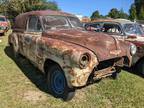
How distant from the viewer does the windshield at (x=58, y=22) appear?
748 centimetres

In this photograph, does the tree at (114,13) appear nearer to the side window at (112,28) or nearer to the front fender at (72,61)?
the side window at (112,28)

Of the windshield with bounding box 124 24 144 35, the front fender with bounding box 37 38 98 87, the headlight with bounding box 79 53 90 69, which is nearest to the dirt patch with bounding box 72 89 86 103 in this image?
the front fender with bounding box 37 38 98 87

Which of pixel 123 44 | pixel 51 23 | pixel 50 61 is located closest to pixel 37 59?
pixel 50 61

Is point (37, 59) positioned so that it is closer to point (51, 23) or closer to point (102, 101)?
point (51, 23)

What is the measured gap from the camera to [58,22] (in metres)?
7.67

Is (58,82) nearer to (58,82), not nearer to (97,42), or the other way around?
(58,82)

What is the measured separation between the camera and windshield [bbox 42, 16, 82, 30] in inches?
295

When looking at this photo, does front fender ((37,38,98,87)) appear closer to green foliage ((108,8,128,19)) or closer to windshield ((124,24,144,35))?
windshield ((124,24,144,35))

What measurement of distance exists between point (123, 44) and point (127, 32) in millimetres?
2942

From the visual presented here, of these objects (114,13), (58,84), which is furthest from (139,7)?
(58,84)

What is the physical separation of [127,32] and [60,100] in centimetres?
463

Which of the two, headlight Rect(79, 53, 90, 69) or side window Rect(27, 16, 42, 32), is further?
side window Rect(27, 16, 42, 32)

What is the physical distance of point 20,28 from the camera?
908 centimetres

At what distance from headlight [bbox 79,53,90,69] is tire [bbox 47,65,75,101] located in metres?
0.76
